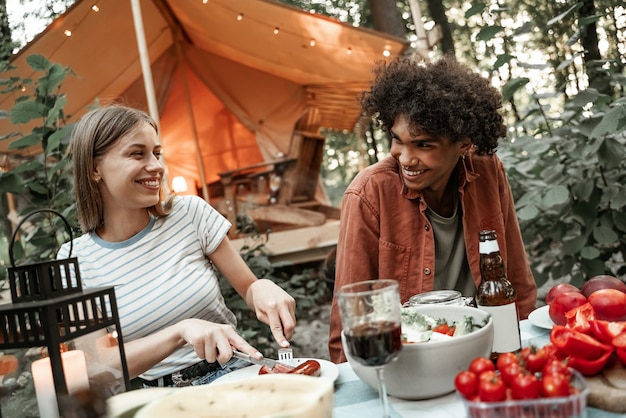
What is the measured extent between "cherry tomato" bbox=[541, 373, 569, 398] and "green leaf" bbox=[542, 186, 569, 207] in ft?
6.02

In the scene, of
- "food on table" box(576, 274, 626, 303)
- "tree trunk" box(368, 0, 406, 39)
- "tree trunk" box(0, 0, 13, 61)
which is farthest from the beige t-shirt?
"tree trunk" box(368, 0, 406, 39)

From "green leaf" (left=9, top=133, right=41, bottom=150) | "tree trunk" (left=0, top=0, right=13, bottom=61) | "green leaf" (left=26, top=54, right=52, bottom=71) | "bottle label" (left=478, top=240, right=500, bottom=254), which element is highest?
"tree trunk" (left=0, top=0, right=13, bottom=61)

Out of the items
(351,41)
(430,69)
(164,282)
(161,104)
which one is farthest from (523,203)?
(161,104)

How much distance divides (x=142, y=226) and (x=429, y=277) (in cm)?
95

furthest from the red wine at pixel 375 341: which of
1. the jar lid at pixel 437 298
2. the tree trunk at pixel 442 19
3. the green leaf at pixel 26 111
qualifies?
the tree trunk at pixel 442 19

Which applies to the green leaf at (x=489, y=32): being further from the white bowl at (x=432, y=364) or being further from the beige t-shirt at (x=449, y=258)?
the white bowl at (x=432, y=364)

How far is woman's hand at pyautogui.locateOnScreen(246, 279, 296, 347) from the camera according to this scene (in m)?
1.45

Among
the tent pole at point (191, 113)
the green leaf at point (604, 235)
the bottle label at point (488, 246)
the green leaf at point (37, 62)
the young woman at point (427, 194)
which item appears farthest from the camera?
the tent pole at point (191, 113)

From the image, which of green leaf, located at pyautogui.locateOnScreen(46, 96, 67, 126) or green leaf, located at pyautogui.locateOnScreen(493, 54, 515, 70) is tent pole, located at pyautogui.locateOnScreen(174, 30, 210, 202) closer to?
green leaf, located at pyautogui.locateOnScreen(46, 96, 67, 126)

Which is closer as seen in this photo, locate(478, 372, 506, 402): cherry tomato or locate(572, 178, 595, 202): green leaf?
locate(478, 372, 506, 402): cherry tomato

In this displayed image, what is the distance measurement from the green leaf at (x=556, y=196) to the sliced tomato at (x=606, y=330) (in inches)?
60.0

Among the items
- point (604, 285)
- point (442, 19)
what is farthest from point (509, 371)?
point (442, 19)

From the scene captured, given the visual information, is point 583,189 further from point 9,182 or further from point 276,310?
point 9,182

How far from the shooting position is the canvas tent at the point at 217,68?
512 cm
